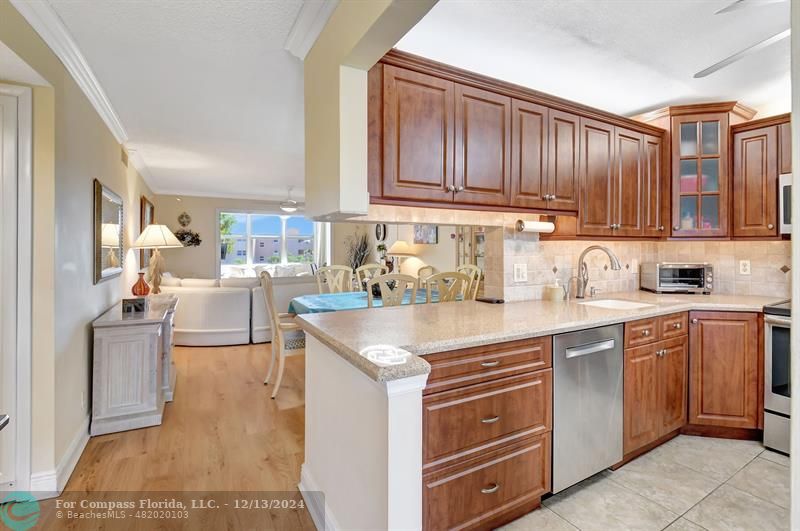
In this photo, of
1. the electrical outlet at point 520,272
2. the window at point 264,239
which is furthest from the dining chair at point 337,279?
the window at point 264,239

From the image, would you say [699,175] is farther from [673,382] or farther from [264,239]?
[264,239]

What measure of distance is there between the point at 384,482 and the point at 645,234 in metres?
2.77

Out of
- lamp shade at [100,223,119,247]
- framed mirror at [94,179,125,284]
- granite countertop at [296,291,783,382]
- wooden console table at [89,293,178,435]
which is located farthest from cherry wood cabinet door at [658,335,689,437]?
lamp shade at [100,223,119,247]

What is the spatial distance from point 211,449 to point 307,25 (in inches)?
101

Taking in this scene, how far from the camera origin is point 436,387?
5.00ft

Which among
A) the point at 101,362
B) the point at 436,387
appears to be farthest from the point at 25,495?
the point at 436,387

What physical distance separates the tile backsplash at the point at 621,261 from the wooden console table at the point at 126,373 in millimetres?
2480

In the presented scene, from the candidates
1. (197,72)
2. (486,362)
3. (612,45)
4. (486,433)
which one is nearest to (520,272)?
(486,362)

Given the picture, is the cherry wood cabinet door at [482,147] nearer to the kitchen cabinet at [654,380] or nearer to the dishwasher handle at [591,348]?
the dishwasher handle at [591,348]

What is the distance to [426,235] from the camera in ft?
19.9

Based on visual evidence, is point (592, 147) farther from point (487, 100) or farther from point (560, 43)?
point (487, 100)

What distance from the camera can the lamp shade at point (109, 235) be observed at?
308 cm

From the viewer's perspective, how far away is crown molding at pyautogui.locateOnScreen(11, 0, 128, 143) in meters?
1.81

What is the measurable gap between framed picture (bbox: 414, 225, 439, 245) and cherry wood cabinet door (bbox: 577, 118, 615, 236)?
127 inches
